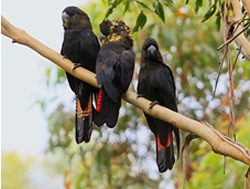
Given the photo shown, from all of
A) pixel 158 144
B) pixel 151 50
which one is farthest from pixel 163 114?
pixel 151 50

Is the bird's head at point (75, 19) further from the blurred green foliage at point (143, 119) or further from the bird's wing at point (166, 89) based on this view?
the blurred green foliage at point (143, 119)

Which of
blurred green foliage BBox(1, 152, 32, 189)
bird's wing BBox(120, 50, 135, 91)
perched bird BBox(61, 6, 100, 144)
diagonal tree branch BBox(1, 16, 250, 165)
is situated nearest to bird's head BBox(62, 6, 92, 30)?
perched bird BBox(61, 6, 100, 144)

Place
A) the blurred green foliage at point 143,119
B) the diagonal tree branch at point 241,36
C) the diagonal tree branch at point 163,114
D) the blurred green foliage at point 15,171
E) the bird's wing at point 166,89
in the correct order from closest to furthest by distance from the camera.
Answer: the diagonal tree branch at point 163,114 < the diagonal tree branch at point 241,36 < the bird's wing at point 166,89 < the blurred green foliage at point 143,119 < the blurred green foliage at point 15,171

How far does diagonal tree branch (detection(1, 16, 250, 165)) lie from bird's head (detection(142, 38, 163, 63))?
1.46 ft

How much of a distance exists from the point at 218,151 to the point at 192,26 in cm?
311

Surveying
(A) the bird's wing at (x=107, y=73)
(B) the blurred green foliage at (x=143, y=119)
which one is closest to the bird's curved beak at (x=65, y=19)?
(A) the bird's wing at (x=107, y=73)

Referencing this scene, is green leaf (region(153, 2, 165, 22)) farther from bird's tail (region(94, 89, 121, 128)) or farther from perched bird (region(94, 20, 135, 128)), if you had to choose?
bird's tail (region(94, 89, 121, 128))

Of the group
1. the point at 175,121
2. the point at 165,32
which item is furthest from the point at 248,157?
the point at 165,32

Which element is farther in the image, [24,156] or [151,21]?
[24,156]

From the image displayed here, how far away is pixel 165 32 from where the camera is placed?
14.8 feet

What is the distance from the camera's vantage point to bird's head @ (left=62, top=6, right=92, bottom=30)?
2.38 meters

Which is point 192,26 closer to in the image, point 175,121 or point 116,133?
point 116,133

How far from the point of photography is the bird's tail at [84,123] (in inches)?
84.5

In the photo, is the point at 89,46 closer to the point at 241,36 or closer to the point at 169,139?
the point at 169,139
